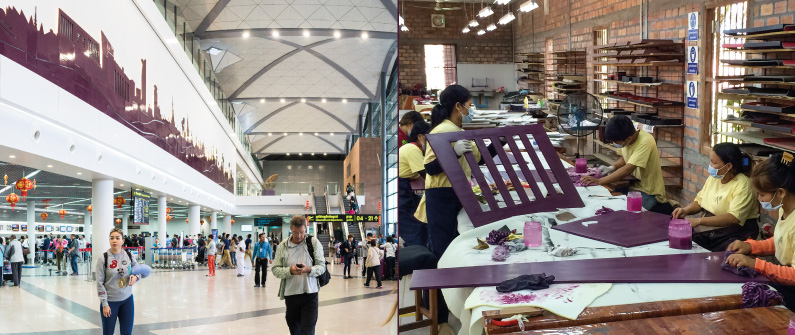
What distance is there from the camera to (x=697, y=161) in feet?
6.53

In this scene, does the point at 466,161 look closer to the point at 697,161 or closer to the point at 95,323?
the point at 697,161

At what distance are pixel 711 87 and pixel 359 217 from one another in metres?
23.7

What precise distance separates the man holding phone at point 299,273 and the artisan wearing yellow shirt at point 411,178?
4.15 metres

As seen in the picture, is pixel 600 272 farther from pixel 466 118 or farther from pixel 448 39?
pixel 448 39

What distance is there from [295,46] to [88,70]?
1661 cm

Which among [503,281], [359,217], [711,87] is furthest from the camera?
[359,217]

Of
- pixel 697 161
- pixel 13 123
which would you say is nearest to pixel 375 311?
pixel 13 123

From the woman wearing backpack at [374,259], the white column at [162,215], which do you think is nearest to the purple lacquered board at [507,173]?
the woman wearing backpack at [374,259]

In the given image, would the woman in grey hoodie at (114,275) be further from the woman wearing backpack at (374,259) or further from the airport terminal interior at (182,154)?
the woman wearing backpack at (374,259)

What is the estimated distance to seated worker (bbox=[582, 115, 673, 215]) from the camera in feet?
6.33

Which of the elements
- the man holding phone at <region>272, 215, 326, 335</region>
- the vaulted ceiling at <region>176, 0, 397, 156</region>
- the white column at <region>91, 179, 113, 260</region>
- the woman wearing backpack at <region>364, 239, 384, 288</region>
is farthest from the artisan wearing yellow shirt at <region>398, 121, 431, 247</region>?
the vaulted ceiling at <region>176, 0, 397, 156</region>

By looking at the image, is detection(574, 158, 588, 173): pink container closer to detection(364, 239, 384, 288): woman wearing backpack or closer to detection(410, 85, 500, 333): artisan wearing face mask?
detection(410, 85, 500, 333): artisan wearing face mask

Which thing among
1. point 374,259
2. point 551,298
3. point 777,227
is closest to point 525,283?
point 551,298

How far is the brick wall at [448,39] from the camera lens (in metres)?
1.99
